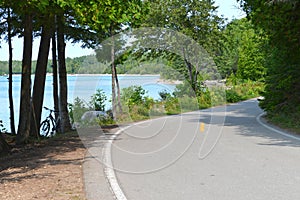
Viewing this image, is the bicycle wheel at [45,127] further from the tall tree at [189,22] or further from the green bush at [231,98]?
the green bush at [231,98]

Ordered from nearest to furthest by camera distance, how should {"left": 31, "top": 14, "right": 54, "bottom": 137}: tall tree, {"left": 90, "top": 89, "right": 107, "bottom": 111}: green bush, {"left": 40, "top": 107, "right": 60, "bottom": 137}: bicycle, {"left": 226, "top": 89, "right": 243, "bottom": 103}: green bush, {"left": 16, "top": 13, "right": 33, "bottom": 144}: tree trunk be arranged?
{"left": 16, "top": 13, "right": 33, "bottom": 144}: tree trunk < {"left": 31, "top": 14, "right": 54, "bottom": 137}: tall tree < {"left": 40, "top": 107, "right": 60, "bottom": 137}: bicycle < {"left": 90, "top": 89, "right": 107, "bottom": 111}: green bush < {"left": 226, "top": 89, "right": 243, "bottom": 103}: green bush

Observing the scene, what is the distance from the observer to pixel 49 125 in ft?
57.5

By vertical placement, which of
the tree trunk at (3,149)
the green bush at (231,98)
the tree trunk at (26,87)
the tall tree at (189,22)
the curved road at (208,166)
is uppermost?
the tall tree at (189,22)

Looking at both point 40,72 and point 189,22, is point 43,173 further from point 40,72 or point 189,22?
point 189,22

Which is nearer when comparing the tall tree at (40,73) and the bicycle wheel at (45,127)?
the tall tree at (40,73)

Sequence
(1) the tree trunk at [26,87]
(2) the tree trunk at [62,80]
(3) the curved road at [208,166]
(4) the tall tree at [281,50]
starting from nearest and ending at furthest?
1. (3) the curved road at [208,166]
2. (1) the tree trunk at [26,87]
3. (4) the tall tree at [281,50]
4. (2) the tree trunk at [62,80]

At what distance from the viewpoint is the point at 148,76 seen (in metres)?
21.9

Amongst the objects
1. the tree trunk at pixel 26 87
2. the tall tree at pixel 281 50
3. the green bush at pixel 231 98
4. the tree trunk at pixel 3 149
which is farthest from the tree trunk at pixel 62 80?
the green bush at pixel 231 98

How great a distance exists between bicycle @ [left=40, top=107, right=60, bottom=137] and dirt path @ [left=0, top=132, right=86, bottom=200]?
5.14 m

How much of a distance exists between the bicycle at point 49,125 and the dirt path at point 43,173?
16.9ft

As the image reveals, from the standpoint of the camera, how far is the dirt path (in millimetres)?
6422

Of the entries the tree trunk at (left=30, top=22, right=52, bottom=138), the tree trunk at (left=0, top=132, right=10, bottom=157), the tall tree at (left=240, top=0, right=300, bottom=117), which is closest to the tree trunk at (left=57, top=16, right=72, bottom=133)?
the tree trunk at (left=30, top=22, right=52, bottom=138)

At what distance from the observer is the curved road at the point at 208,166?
6.35 m

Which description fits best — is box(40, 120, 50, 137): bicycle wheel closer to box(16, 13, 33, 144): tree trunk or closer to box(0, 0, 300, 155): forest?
box(0, 0, 300, 155): forest
